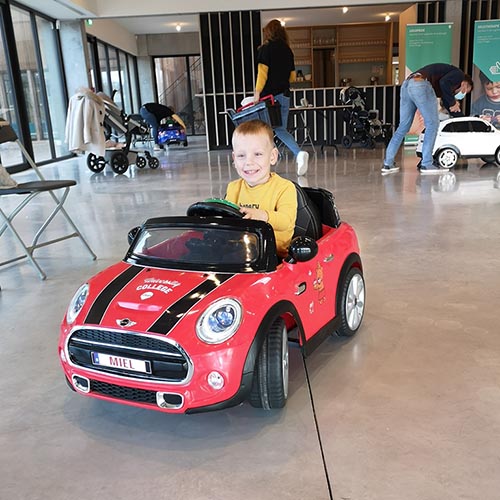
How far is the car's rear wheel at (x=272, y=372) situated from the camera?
1577 mm

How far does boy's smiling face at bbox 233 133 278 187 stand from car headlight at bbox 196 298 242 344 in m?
0.69

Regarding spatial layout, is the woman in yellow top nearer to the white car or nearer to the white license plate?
the white car

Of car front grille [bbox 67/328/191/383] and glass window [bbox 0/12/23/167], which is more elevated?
glass window [bbox 0/12/23/167]

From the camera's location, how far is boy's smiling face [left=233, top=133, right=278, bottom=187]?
2023 mm

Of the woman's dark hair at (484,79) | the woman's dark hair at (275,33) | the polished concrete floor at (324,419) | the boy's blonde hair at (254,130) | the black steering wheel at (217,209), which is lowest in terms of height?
the polished concrete floor at (324,419)

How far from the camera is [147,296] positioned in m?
1.58

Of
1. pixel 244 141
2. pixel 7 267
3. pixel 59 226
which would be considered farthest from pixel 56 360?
pixel 59 226

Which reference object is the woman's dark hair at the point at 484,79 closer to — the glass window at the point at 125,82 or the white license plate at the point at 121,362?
the glass window at the point at 125,82

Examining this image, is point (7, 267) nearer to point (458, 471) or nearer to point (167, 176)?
point (458, 471)

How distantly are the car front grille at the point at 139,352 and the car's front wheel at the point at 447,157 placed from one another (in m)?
6.32

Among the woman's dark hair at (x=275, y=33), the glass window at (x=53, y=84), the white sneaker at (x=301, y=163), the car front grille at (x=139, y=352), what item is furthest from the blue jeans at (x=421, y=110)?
the glass window at (x=53, y=84)

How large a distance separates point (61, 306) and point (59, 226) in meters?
2.16

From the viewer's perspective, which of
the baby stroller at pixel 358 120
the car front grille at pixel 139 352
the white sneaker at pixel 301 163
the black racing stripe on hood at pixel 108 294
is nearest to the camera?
the car front grille at pixel 139 352

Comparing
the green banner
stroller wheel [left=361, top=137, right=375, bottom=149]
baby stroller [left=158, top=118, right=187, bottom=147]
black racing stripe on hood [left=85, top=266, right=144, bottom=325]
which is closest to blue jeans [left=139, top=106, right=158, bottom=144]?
baby stroller [left=158, top=118, right=187, bottom=147]
